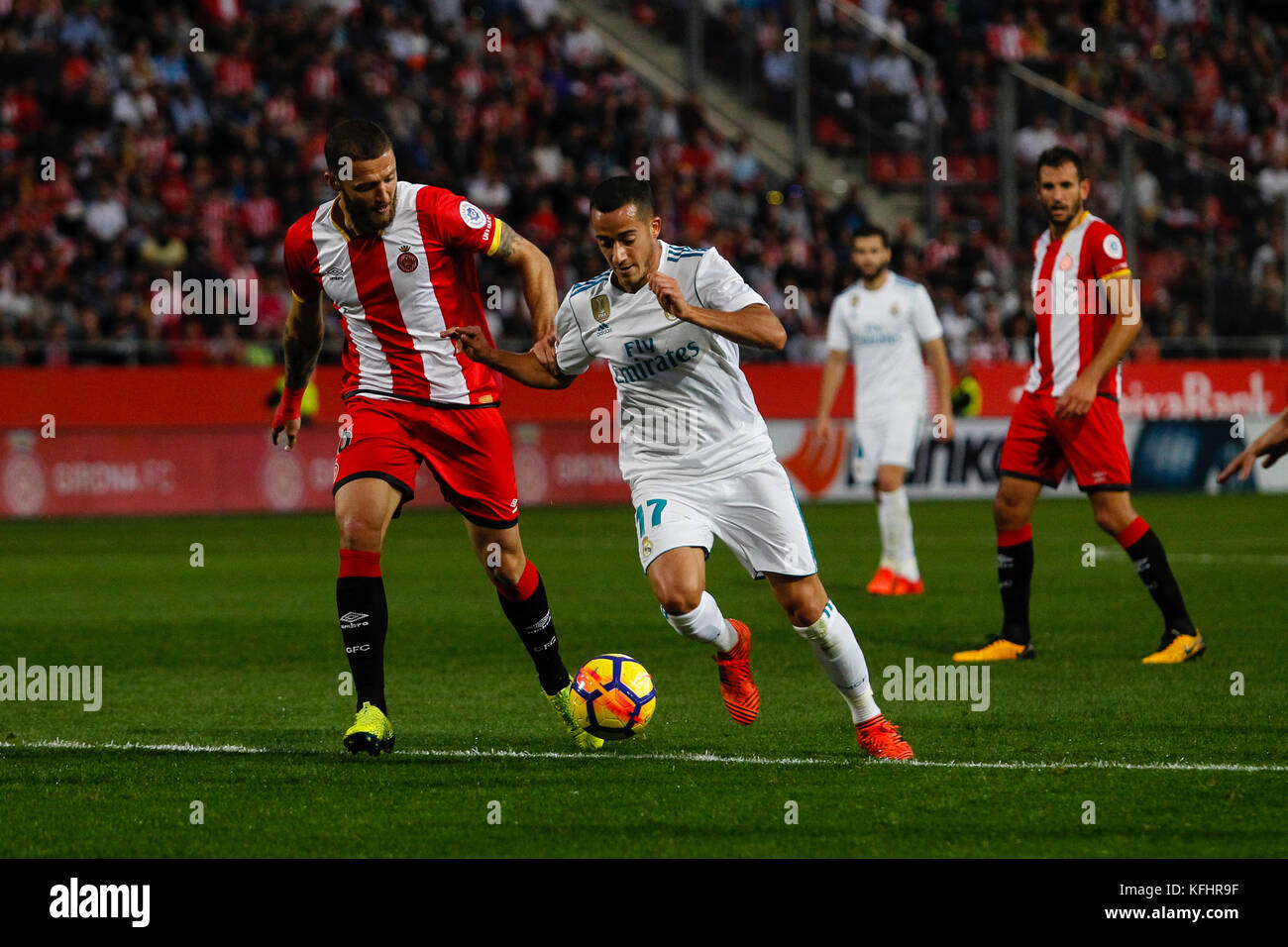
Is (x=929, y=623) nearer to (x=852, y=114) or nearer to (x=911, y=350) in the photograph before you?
(x=911, y=350)

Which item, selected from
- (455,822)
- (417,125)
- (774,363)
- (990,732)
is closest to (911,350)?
(990,732)

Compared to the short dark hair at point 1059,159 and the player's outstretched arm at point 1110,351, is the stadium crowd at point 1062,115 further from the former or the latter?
the player's outstretched arm at point 1110,351

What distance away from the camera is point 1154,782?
19.0ft

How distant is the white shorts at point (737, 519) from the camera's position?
643cm

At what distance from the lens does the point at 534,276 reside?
22.1 feet

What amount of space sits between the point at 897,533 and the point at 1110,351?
367cm

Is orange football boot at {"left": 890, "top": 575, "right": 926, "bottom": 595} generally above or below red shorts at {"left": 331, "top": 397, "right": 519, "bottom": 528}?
below

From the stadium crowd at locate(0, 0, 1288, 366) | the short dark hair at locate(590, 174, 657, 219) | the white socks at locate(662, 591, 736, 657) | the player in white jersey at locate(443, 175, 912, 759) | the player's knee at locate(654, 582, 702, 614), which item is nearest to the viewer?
the short dark hair at locate(590, 174, 657, 219)

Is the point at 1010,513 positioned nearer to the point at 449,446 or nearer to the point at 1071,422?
the point at 1071,422

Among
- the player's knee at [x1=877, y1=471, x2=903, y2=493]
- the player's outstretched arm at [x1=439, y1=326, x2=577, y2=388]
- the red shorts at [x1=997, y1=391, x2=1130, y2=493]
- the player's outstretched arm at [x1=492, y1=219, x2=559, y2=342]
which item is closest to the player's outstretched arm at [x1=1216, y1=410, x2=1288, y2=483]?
the player's outstretched arm at [x1=439, y1=326, x2=577, y2=388]

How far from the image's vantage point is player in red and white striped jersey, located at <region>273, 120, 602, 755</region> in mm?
6590

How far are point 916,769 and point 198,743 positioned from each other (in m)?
2.67

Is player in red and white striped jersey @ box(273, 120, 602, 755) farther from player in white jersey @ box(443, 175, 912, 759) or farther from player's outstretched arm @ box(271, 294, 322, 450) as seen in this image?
player in white jersey @ box(443, 175, 912, 759)

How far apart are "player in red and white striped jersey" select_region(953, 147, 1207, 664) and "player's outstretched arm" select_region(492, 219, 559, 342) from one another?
10.2ft
